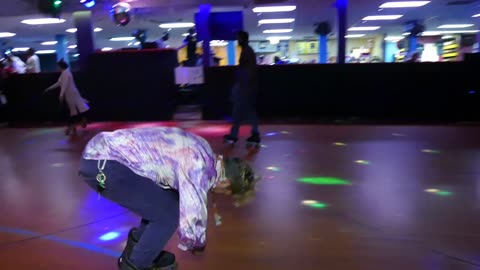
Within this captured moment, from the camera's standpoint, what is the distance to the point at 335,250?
2.92 meters

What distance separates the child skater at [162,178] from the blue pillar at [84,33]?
8.92 meters

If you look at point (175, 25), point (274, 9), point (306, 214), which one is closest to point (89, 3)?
point (274, 9)

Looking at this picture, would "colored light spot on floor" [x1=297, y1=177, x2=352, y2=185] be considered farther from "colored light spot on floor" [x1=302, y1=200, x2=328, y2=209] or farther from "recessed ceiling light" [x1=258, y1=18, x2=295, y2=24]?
"recessed ceiling light" [x1=258, y1=18, x2=295, y2=24]

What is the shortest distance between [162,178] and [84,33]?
9.28 m

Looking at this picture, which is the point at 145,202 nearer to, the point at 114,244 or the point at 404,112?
the point at 114,244

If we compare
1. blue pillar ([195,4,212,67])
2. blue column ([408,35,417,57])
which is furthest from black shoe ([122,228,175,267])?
blue column ([408,35,417,57])

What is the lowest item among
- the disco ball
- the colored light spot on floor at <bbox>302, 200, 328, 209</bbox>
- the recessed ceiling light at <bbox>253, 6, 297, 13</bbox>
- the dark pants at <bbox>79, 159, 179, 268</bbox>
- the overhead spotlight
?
the colored light spot on floor at <bbox>302, 200, 328, 209</bbox>

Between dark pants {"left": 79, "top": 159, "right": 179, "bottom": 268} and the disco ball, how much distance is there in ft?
27.1

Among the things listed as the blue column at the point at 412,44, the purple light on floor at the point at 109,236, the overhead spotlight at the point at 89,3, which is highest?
the overhead spotlight at the point at 89,3

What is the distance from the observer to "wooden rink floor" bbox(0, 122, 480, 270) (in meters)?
2.84

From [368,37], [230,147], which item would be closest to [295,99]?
[230,147]

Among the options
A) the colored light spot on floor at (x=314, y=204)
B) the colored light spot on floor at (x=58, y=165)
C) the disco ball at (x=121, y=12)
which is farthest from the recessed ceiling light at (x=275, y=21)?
the colored light spot on floor at (x=314, y=204)

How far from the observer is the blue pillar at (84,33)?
10.4 metres

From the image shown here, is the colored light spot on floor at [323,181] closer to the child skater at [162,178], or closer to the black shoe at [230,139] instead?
the black shoe at [230,139]
